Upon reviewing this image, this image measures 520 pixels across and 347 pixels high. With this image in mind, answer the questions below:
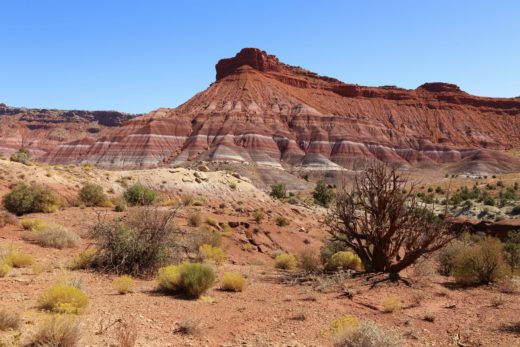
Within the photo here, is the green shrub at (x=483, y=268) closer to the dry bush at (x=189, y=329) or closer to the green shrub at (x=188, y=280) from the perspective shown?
the green shrub at (x=188, y=280)

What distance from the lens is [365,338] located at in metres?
6.05

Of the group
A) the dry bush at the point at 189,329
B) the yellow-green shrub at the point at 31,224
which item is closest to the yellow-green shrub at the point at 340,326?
the dry bush at the point at 189,329

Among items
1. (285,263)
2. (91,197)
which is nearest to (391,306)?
(285,263)

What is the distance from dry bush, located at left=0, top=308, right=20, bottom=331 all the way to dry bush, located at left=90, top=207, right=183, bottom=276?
493 cm

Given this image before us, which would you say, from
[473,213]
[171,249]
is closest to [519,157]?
[473,213]

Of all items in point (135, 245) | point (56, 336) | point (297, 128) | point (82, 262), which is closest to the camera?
point (56, 336)

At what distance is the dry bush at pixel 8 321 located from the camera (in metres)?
5.78

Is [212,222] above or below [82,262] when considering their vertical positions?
below

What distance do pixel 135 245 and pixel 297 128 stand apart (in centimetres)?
10543

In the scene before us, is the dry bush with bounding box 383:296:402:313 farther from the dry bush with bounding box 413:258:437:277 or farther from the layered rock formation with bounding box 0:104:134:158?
the layered rock formation with bounding box 0:104:134:158

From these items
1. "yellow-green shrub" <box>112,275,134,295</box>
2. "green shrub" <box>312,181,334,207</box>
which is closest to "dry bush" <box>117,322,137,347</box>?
"yellow-green shrub" <box>112,275,134,295</box>

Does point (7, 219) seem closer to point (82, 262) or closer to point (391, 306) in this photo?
point (82, 262)

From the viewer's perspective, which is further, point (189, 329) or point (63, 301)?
point (63, 301)

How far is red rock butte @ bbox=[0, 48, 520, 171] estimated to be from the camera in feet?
337
